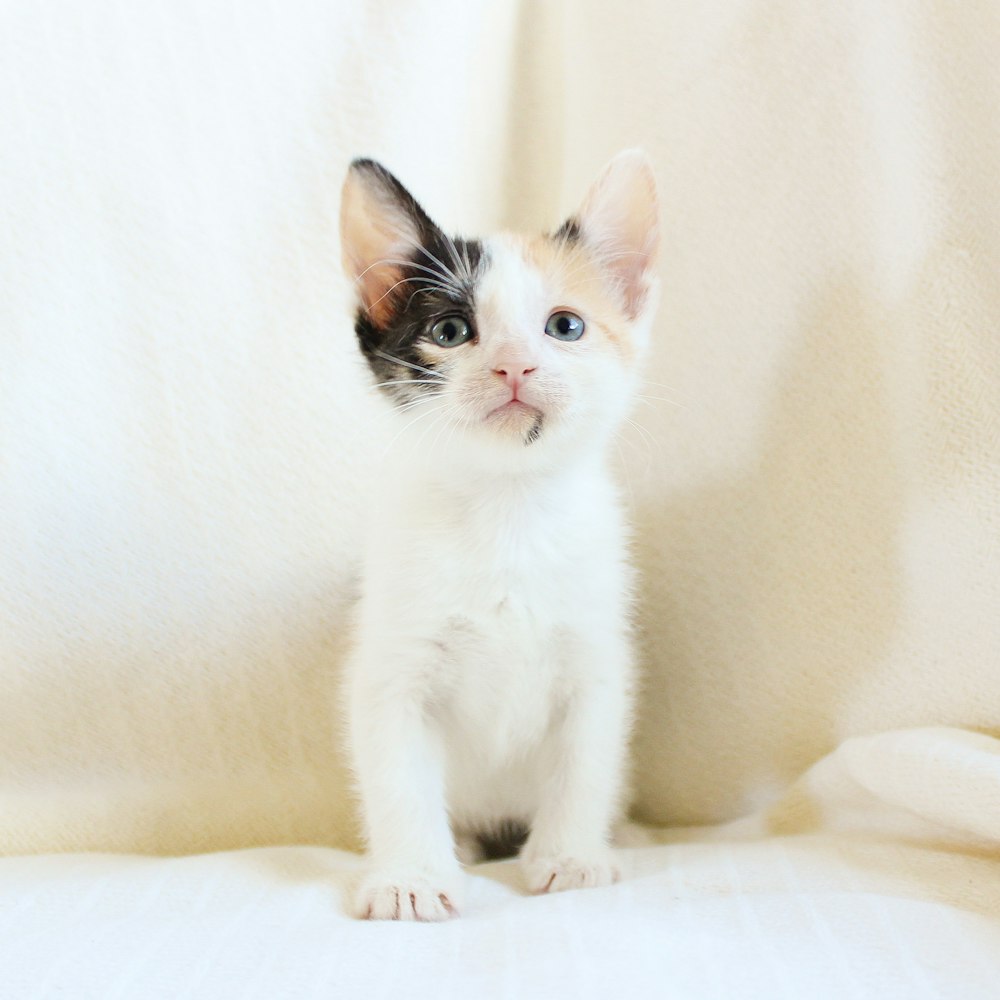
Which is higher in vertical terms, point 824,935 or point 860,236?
point 860,236

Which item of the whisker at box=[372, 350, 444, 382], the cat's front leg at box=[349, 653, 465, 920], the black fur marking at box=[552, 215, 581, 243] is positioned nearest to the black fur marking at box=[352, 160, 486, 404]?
the whisker at box=[372, 350, 444, 382]

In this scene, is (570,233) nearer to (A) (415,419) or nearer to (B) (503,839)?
(A) (415,419)

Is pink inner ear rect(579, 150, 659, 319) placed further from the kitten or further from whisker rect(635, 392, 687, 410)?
whisker rect(635, 392, 687, 410)

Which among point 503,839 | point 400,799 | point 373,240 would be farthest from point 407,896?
point 373,240

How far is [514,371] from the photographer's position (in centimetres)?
117

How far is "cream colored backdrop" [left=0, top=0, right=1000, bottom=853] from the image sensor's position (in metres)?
1.46

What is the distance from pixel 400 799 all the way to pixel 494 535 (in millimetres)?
337

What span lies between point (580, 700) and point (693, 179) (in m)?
0.78

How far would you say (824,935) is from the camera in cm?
103

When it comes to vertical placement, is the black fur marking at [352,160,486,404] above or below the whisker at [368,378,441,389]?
above

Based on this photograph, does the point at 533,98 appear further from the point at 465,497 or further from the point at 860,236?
the point at 465,497

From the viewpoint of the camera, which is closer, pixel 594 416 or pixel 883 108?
pixel 594 416

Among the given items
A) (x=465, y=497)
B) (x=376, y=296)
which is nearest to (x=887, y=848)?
(x=465, y=497)

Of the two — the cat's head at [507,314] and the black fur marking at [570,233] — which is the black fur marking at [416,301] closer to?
the cat's head at [507,314]
